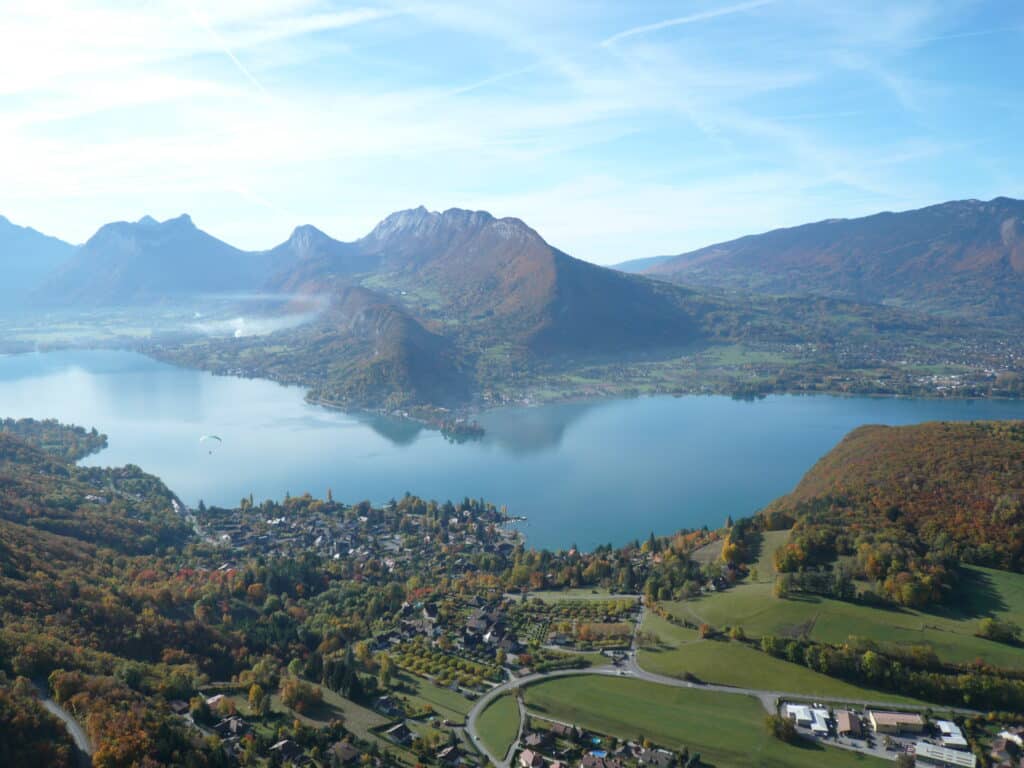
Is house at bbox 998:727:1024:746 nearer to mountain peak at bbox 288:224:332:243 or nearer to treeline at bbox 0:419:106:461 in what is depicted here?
treeline at bbox 0:419:106:461

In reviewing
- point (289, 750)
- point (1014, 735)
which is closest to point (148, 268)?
point (289, 750)

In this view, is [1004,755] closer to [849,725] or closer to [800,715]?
[849,725]

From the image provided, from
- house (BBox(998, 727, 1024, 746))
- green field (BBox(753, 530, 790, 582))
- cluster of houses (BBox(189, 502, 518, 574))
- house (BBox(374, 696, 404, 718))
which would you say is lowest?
cluster of houses (BBox(189, 502, 518, 574))

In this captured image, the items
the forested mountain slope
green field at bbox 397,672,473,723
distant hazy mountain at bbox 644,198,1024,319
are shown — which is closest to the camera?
green field at bbox 397,672,473,723

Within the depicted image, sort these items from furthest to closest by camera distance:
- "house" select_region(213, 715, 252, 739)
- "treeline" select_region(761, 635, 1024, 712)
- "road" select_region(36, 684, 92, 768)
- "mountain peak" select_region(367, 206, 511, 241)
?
"mountain peak" select_region(367, 206, 511, 241), "treeline" select_region(761, 635, 1024, 712), "house" select_region(213, 715, 252, 739), "road" select_region(36, 684, 92, 768)

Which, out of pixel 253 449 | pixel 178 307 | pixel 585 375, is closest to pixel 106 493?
pixel 253 449

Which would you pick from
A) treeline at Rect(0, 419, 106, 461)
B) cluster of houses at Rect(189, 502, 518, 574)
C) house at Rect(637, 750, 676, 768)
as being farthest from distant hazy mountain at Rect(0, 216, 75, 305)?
house at Rect(637, 750, 676, 768)
